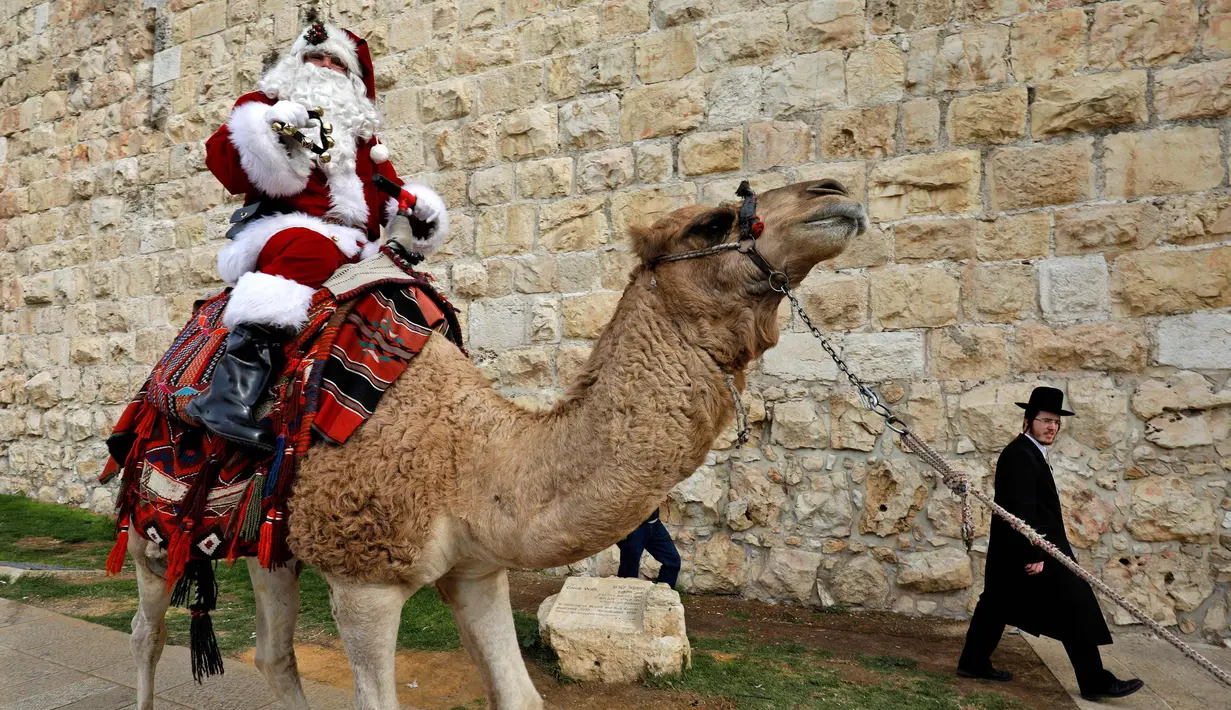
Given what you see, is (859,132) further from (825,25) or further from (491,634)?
(491,634)

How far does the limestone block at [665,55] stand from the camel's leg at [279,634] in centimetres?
448

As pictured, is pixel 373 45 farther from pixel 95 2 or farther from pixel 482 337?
pixel 95 2

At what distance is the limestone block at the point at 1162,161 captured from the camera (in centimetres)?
452

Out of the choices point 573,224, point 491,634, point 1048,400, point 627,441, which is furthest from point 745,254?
point 573,224

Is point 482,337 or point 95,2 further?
point 95,2

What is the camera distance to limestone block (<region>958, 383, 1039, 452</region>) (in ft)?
15.9

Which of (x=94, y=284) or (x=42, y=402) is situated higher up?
(x=94, y=284)

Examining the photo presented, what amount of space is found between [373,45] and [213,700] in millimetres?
5668

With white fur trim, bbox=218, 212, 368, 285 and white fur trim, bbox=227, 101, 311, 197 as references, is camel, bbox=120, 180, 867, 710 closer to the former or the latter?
white fur trim, bbox=218, 212, 368, 285

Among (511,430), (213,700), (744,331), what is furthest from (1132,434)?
(213,700)

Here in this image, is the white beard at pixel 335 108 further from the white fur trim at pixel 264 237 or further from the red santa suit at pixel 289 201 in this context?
the white fur trim at pixel 264 237

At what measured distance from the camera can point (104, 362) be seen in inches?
353

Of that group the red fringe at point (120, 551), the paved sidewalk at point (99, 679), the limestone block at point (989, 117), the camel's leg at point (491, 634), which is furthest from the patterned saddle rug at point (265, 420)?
the limestone block at point (989, 117)

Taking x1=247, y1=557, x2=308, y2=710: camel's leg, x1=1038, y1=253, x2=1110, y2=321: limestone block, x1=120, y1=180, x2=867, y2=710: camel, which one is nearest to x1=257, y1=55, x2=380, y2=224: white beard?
x1=120, y1=180, x2=867, y2=710: camel
